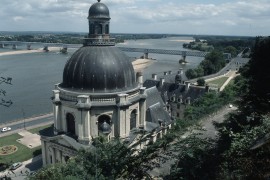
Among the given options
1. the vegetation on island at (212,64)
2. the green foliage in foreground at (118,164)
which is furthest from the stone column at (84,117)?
the vegetation on island at (212,64)

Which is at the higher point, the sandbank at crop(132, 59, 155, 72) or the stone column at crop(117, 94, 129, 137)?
the stone column at crop(117, 94, 129, 137)

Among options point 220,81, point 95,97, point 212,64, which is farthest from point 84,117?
point 212,64

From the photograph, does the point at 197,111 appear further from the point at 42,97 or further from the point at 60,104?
the point at 42,97

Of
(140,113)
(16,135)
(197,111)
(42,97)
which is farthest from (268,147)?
(42,97)

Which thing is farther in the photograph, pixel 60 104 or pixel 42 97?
pixel 42 97

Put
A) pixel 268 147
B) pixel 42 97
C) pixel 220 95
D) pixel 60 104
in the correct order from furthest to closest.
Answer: pixel 42 97
pixel 220 95
pixel 60 104
pixel 268 147

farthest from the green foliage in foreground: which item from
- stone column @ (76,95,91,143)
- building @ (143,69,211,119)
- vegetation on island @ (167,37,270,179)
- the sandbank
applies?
the sandbank

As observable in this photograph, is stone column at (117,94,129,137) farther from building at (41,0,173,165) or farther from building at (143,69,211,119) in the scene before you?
building at (143,69,211,119)

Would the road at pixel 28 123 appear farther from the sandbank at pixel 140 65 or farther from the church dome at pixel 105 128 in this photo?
the sandbank at pixel 140 65
